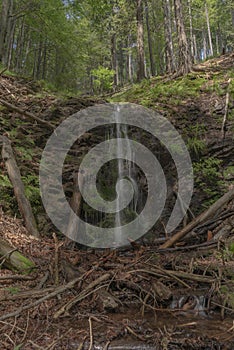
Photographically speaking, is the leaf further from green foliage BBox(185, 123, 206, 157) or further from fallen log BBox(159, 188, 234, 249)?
green foliage BBox(185, 123, 206, 157)

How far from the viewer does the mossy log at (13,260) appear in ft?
15.8

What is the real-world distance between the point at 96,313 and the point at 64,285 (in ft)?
2.00

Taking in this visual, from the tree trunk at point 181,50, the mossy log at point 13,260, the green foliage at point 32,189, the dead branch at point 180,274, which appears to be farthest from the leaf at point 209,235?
the tree trunk at point 181,50

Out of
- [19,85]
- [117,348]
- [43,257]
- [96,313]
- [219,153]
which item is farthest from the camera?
[19,85]

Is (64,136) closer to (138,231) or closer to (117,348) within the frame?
(138,231)

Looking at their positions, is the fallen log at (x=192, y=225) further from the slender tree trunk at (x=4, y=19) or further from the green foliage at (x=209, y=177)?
the slender tree trunk at (x=4, y=19)

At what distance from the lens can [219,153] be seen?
30.0ft

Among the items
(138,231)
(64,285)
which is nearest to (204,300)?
(64,285)

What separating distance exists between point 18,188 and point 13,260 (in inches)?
96.5

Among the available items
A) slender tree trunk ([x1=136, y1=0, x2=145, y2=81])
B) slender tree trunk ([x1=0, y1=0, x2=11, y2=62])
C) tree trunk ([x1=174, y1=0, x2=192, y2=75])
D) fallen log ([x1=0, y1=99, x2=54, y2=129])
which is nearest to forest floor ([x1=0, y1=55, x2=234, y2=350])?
fallen log ([x1=0, y1=99, x2=54, y2=129])

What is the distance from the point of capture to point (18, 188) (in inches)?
277

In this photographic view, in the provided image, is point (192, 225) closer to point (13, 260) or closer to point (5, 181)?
point (13, 260)

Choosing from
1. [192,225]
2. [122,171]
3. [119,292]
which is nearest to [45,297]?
[119,292]

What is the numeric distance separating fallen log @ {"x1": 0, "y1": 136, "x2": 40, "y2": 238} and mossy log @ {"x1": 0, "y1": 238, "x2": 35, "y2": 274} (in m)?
1.47
